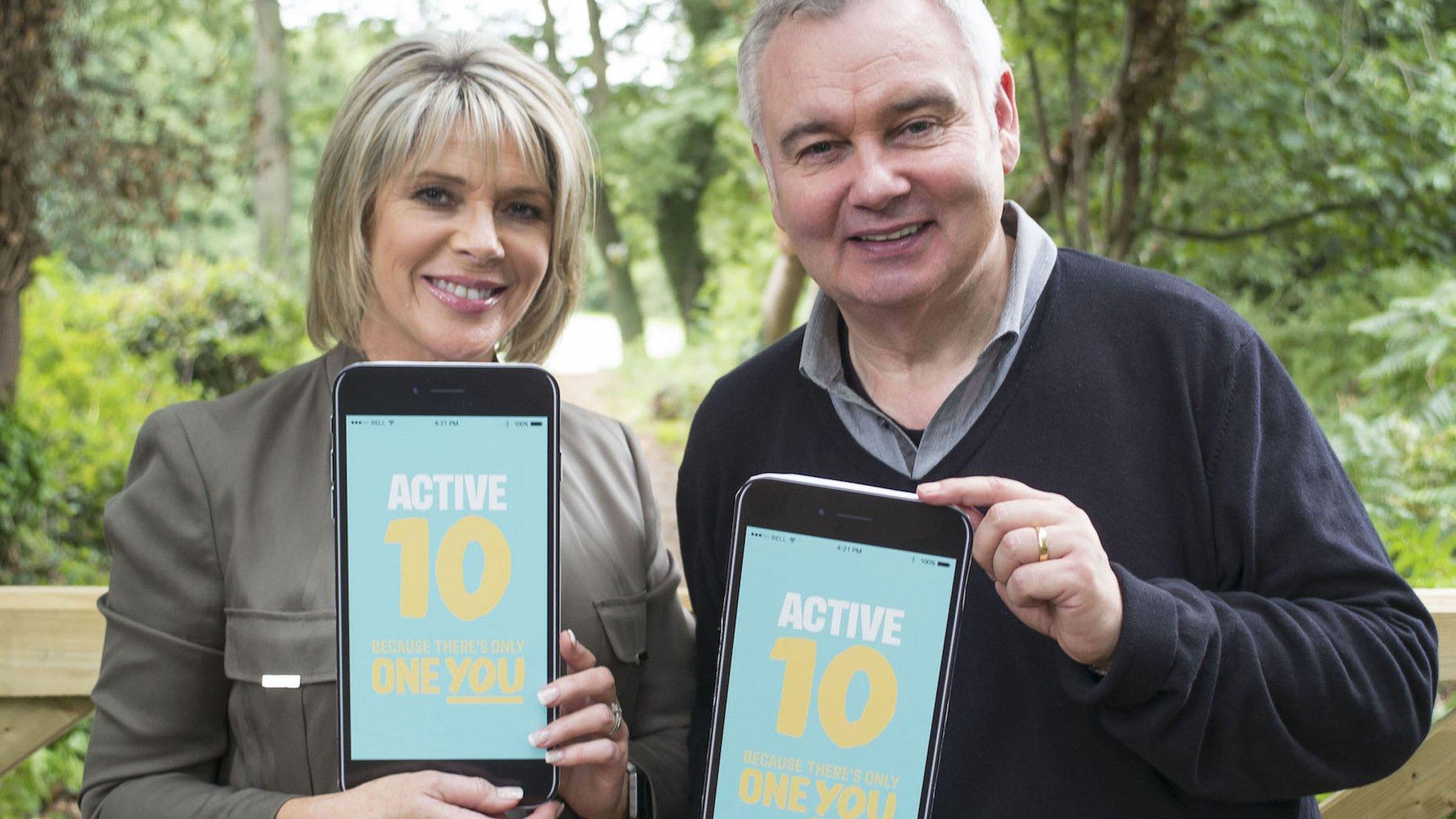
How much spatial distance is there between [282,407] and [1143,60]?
5088mm

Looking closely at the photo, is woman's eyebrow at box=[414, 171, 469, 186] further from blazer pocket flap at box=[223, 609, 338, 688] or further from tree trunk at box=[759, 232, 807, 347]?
tree trunk at box=[759, 232, 807, 347]

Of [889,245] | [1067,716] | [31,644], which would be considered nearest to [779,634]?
[1067,716]

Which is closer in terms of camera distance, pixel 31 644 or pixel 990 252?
pixel 990 252

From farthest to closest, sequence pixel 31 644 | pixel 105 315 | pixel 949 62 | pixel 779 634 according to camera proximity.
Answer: pixel 105 315 → pixel 31 644 → pixel 949 62 → pixel 779 634

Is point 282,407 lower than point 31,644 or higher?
higher

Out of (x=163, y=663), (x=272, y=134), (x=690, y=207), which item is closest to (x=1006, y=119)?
(x=163, y=663)

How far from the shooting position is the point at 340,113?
2094mm

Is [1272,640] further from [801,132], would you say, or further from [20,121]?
[20,121]

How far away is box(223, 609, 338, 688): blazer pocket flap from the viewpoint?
1.89 metres

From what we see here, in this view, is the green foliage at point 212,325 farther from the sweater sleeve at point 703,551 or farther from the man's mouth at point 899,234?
the man's mouth at point 899,234

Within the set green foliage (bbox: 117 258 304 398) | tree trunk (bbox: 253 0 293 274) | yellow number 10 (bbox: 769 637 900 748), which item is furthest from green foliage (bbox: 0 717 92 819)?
tree trunk (bbox: 253 0 293 274)

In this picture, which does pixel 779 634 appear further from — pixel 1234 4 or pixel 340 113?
pixel 1234 4

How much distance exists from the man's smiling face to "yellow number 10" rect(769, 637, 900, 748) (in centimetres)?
57

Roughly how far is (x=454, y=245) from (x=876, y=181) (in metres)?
0.68
